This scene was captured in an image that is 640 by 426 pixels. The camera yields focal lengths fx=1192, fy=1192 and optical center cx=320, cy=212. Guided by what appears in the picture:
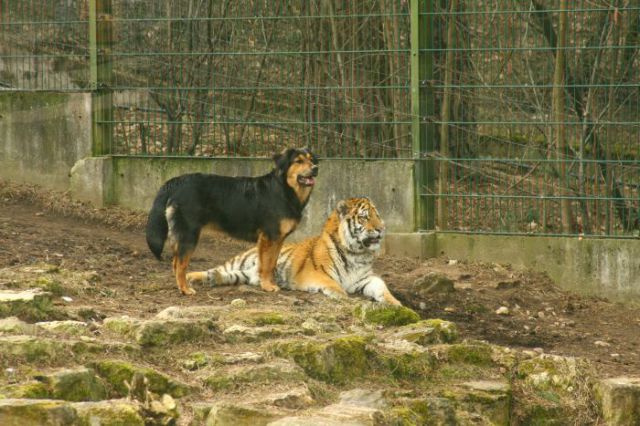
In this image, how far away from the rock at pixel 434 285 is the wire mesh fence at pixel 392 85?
1157 mm

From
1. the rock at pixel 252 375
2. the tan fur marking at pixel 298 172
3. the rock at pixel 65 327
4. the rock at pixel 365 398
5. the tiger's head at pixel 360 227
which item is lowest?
the rock at pixel 365 398

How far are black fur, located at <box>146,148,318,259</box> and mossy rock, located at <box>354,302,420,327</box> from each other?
4.83ft

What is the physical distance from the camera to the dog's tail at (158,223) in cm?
945

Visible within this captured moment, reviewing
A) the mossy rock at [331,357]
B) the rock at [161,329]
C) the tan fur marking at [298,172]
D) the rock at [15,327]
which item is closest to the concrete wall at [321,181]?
the tan fur marking at [298,172]

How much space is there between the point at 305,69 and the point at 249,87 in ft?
2.02

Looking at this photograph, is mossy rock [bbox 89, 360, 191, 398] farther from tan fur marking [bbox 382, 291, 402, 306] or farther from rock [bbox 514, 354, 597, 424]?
tan fur marking [bbox 382, 291, 402, 306]

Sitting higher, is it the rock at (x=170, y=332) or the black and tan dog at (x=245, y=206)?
the black and tan dog at (x=245, y=206)

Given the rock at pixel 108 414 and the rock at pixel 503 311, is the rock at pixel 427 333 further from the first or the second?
the rock at pixel 108 414

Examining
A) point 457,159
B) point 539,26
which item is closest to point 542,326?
point 457,159

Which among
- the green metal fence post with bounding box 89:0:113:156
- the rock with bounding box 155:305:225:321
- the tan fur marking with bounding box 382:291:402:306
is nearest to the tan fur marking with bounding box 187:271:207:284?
the tan fur marking with bounding box 382:291:402:306

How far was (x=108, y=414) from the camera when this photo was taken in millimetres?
5598

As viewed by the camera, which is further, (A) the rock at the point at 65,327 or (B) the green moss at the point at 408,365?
(B) the green moss at the point at 408,365

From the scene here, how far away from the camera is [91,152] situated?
494 inches

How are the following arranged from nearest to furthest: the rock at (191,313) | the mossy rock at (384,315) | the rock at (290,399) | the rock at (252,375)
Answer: the rock at (290,399) < the rock at (252,375) < the rock at (191,313) < the mossy rock at (384,315)
